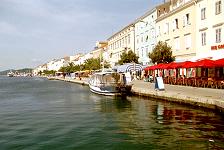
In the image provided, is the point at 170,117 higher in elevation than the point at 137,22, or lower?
lower

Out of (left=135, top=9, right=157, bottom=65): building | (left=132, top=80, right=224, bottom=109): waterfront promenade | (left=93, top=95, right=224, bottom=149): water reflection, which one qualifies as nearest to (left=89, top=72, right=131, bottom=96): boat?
(left=132, top=80, right=224, bottom=109): waterfront promenade

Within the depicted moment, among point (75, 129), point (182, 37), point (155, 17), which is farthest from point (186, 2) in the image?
point (75, 129)

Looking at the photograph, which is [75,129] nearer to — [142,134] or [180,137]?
[142,134]

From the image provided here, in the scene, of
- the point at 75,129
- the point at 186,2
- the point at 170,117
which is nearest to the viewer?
the point at 75,129

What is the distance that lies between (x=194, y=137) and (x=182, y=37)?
34428mm

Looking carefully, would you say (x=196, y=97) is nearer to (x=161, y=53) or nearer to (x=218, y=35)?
(x=218, y=35)

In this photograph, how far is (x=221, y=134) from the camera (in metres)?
18.2

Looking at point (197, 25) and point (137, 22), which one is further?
point (137, 22)

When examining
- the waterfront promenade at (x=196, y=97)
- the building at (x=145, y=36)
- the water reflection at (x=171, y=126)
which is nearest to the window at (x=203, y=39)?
the waterfront promenade at (x=196, y=97)

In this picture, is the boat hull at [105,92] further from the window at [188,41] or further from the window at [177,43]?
the window at [177,43]

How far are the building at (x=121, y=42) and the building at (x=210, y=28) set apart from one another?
115ft

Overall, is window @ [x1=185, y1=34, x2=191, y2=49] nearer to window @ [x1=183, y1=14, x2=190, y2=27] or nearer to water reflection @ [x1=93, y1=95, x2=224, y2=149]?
window @ [x1=183, y1=14, x2=190, y2=27]

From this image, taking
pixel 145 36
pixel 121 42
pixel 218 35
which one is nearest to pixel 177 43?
pixel 218 35

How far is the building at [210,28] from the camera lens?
131ft
